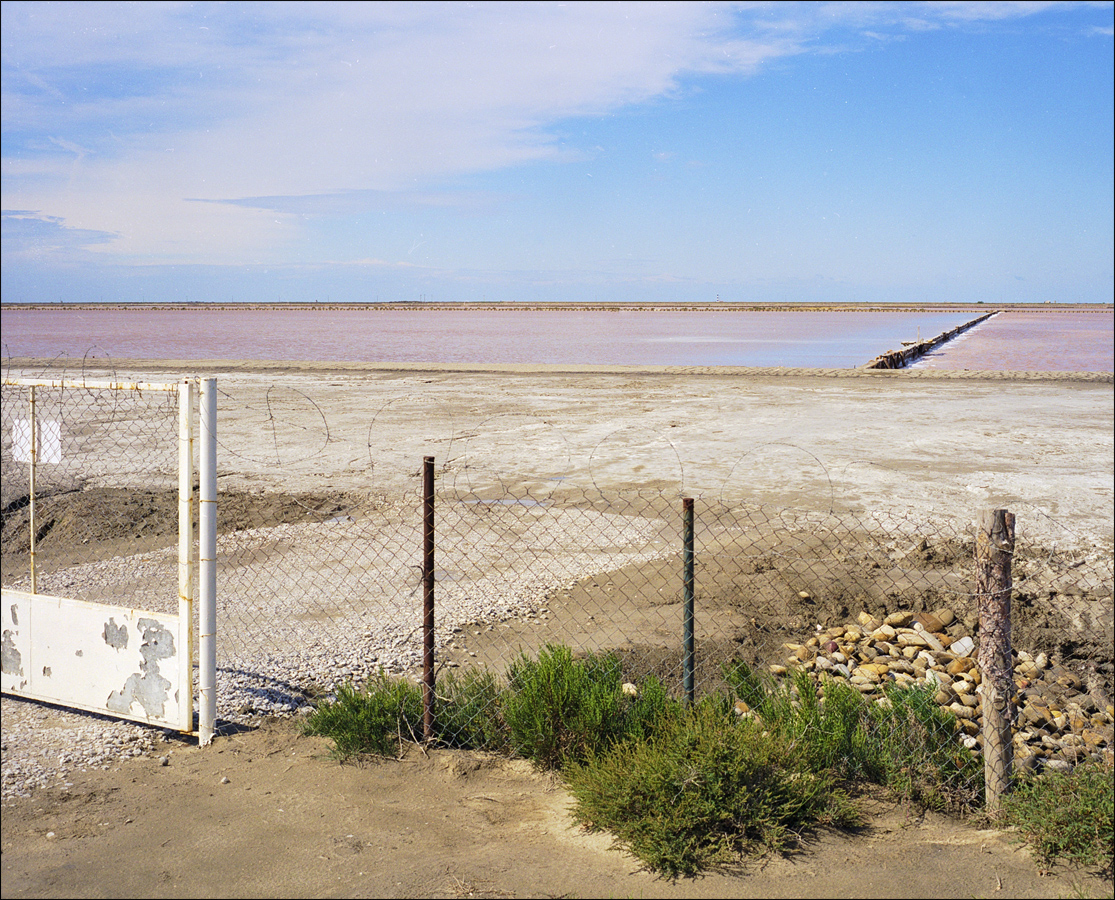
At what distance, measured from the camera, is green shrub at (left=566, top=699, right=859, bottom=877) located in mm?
3934

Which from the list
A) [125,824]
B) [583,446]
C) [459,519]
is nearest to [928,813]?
[125,824]

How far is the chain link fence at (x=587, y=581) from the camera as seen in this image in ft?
20.3

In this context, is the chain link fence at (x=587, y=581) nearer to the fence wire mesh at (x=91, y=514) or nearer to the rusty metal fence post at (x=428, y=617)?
the fence wire mesh at (x=91, y=514)

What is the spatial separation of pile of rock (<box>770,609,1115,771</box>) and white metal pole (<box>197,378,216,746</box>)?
3.33 m

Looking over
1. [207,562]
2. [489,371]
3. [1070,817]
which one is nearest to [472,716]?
[207,562]

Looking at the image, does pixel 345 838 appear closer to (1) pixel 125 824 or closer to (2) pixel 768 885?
Result: (1) pixel 125 824

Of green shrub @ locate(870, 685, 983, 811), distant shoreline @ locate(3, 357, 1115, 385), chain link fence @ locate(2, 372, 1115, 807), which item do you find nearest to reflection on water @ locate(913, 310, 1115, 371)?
distant shoreline @ locate(3, 357, 1115, 385)

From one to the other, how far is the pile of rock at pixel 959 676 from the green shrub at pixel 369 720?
233 centimetres

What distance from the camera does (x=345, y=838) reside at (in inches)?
162

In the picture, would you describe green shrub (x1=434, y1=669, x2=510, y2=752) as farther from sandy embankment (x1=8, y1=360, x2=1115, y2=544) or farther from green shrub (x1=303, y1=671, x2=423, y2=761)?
sandy embankment (x1=8, y1=360, x2=1115, y2=544)

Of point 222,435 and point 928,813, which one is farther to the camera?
point 222,435

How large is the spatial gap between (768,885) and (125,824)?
8.96 feet

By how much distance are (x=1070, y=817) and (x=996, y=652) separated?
28.3 inches

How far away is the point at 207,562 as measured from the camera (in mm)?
4941
